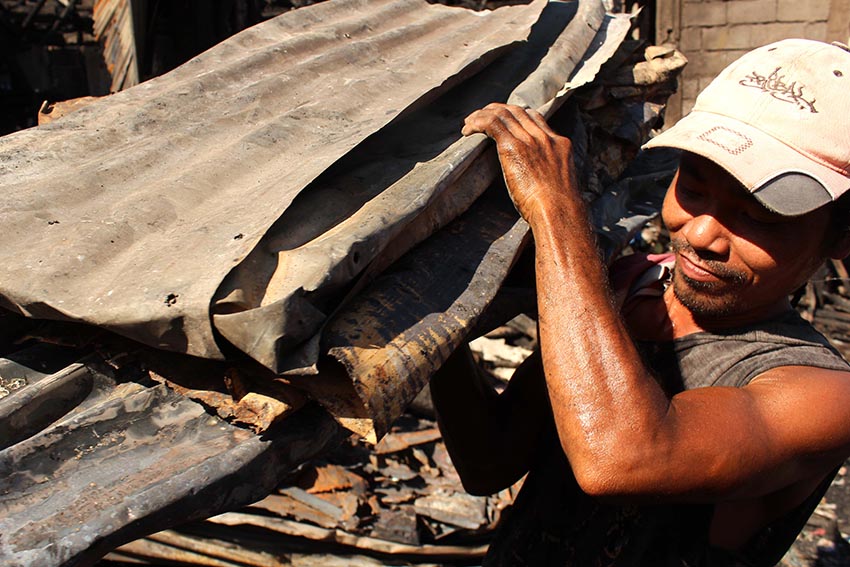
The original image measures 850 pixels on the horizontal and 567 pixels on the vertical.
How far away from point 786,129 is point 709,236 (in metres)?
0.28

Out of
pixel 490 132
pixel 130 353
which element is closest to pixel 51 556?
pixel 130 353

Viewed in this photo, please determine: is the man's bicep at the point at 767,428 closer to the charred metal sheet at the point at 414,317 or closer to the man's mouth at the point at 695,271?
the man's mouth at the point at 695,271

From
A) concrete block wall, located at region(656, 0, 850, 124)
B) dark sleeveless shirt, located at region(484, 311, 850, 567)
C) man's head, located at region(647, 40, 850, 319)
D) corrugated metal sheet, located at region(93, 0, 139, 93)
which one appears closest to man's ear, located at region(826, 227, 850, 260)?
man's head, located at region(647, 40, 850, 319)

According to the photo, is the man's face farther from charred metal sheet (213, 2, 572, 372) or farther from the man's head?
charred metal sheet (213, 2, 572, 372)

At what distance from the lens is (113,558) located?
3.89 meters

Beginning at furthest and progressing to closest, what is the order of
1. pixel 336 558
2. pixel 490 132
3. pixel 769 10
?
pixel 769 10 < pixel 336 558 < pixel 490 132

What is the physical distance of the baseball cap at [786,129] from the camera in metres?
1.60

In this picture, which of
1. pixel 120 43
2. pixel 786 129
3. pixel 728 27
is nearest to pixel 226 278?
pixel 786 129


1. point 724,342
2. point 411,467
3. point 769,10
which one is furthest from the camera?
point 769,10

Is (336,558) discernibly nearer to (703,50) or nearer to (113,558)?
(113,558)

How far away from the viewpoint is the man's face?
1.70 m

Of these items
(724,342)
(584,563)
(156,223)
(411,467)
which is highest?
(156,223)

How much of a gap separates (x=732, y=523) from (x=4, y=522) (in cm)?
165

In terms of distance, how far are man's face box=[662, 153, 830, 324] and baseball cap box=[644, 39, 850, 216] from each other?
0.07 metres
